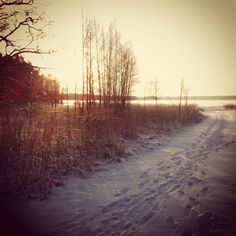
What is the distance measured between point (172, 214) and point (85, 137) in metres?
4.75

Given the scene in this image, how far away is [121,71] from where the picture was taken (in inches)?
925

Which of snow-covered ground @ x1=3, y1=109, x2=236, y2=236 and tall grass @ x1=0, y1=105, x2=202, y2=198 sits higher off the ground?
tall grass @ x1=0, y1=105, x2=202, y2=198

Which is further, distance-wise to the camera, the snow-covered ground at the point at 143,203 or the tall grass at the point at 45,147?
the tall grass at the point at 45,147

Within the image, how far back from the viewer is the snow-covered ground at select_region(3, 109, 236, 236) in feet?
14.4

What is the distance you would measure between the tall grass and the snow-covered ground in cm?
49

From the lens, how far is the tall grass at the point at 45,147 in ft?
19.5

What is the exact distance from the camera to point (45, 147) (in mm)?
7156

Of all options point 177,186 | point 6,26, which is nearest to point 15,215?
point 177,186

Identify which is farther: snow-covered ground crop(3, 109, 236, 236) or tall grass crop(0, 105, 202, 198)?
tall grass crop(0, 105, 202, 198)

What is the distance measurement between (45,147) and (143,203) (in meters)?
3.37

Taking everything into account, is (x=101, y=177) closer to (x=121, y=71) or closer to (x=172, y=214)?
(x=172, y=214)

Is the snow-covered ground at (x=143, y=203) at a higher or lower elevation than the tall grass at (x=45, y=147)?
lower

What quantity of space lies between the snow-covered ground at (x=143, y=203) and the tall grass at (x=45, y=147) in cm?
49

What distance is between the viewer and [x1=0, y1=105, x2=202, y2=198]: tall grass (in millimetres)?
5941
